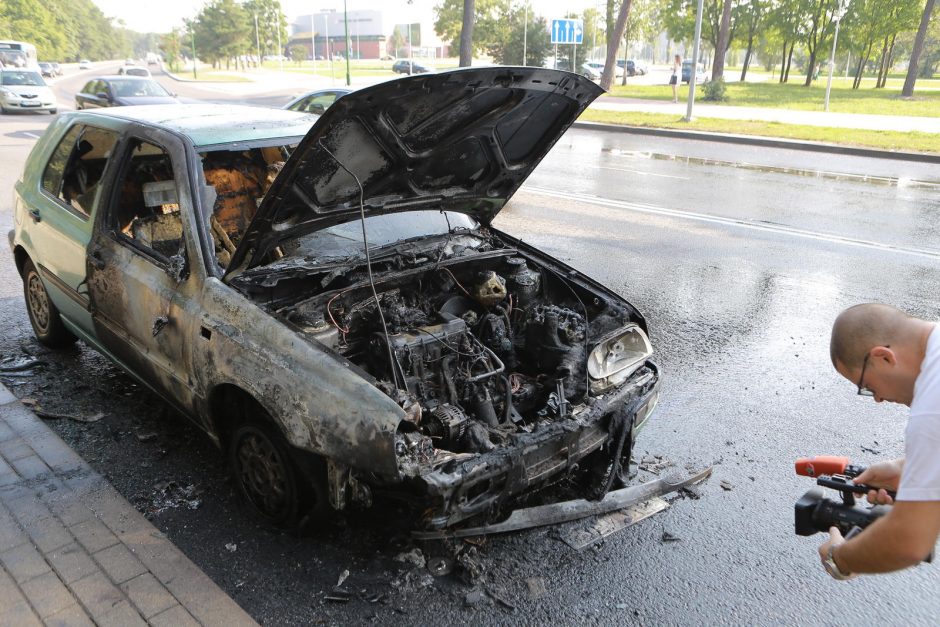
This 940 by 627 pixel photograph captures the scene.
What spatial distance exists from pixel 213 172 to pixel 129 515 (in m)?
1.93

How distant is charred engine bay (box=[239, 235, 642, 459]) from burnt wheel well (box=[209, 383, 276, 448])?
0.41 metres

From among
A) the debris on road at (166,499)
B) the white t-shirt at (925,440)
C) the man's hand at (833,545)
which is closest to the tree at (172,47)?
the debris on road at (166,499)

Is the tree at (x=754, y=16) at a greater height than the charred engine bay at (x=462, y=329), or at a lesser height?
greater

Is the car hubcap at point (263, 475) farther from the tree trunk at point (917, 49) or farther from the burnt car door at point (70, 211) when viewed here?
the tree trunk at point (917, 49)

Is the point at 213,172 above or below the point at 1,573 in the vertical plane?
above

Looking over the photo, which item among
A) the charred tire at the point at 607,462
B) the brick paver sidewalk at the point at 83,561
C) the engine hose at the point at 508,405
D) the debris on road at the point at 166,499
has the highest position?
the engine hose at the point at 508,405

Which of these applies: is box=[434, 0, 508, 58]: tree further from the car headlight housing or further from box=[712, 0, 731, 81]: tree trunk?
the car headlight housing

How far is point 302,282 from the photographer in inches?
136

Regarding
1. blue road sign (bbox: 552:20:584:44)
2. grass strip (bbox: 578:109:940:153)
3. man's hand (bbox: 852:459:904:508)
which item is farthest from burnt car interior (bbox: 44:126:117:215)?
blue road sign (bbox: 552:20:584:44)

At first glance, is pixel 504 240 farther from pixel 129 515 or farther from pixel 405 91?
pixel 129 515

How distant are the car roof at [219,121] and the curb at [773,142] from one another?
1549cm

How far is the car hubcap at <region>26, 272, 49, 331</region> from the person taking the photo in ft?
16.3

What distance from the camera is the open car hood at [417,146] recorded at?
121 inches

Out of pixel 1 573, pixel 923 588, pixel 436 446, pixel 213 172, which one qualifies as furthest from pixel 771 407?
pixel 1 573
